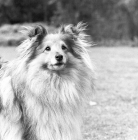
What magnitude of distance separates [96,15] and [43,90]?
1669 cm

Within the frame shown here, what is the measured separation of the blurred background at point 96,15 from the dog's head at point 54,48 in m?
15.3

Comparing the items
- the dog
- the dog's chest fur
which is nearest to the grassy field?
the dog

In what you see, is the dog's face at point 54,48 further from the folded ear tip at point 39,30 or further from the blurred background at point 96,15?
the blurred background at point 96,15

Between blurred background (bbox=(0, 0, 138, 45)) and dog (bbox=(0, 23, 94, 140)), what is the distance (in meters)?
15.6

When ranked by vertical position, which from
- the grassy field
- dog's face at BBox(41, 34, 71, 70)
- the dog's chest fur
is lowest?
the grassy field

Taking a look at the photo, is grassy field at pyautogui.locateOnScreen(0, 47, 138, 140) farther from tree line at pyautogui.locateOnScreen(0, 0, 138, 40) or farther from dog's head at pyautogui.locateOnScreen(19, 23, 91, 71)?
tree line at pyautogui.locateOnScreen(0, 0, 138, 40)

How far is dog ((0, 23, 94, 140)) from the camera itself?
3990 mm

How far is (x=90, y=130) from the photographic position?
5.37m

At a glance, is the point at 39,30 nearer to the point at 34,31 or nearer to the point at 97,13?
the point at 34,31

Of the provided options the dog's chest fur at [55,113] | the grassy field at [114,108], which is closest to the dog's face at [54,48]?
the dog's chest fur at [55,113]

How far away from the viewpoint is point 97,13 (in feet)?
66.4

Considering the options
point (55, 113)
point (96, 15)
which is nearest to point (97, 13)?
point (96, 15)

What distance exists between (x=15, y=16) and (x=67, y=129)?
1945 cm

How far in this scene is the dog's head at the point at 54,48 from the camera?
413cm
